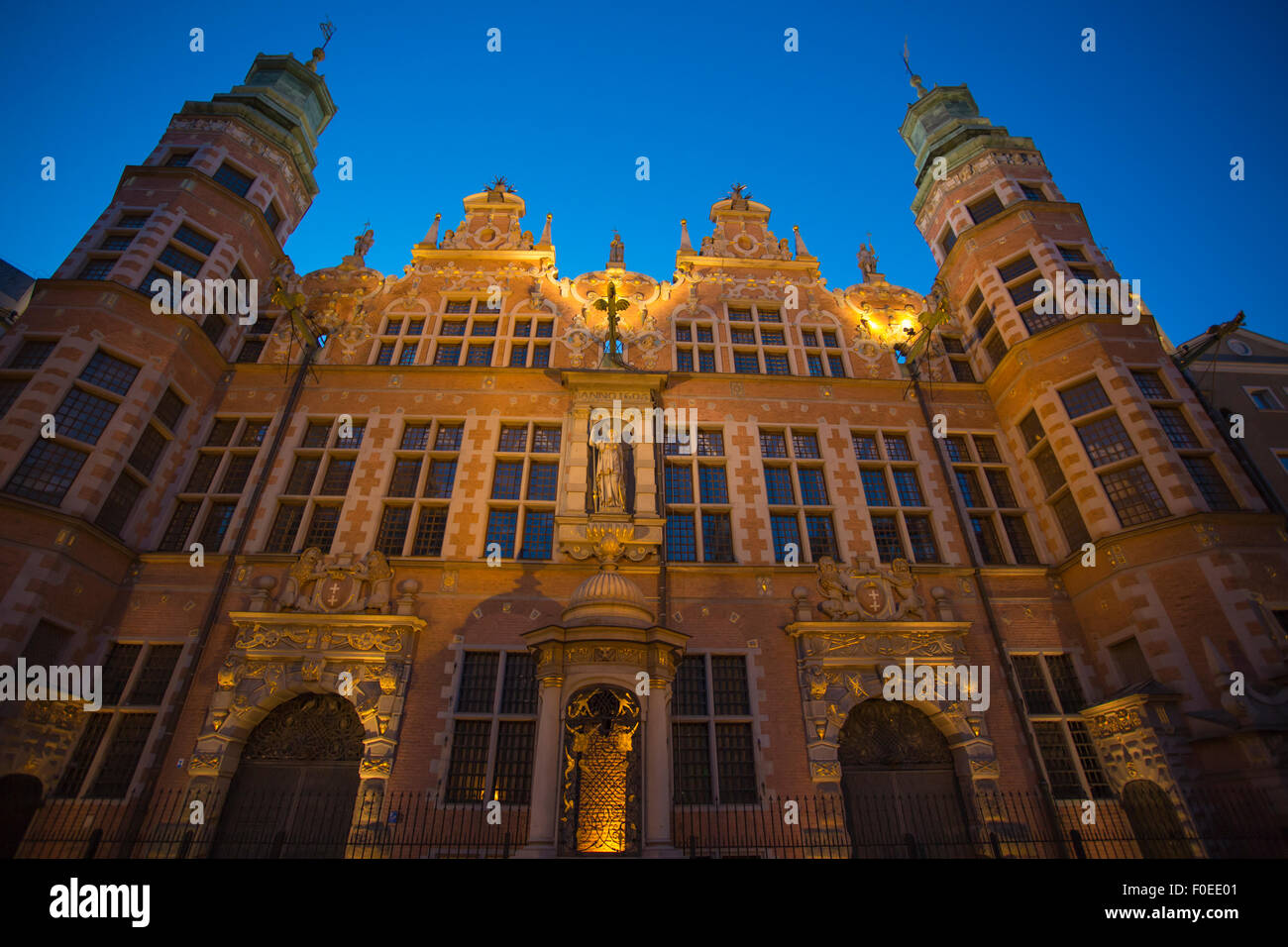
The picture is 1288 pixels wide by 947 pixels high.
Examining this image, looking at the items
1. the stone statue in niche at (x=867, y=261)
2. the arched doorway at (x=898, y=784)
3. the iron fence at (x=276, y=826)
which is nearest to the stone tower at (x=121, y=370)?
the iron fence at (x=276, y=826)

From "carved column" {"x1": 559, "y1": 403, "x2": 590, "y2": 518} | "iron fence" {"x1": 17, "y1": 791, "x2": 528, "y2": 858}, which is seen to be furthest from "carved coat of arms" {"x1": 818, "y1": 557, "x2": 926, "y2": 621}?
"iron fence" {"x1": 17, "y1": 791, "x2": 528, "y2": 858}

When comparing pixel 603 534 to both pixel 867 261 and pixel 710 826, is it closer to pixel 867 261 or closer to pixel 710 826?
pixel 710 826

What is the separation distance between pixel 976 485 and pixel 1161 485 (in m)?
4.37

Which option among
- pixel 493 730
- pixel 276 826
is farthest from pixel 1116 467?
pixel 276 826

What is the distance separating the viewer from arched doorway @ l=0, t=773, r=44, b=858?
42.3 feet

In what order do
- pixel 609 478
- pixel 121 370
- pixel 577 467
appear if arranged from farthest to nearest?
pixel 577 467, pixel 609 478, pixel 121 370

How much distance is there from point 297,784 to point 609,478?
32.7 feet

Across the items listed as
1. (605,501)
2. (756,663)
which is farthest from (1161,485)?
(605,501)

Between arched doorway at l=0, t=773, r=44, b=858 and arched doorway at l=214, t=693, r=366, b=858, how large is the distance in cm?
386

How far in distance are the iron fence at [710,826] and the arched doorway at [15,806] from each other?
1.36 ft

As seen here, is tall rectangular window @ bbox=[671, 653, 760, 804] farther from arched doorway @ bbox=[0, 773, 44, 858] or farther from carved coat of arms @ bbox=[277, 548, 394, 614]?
arched doorway @ bbox=[0, 773, 44, 858]

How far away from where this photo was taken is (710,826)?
13.0 metres
